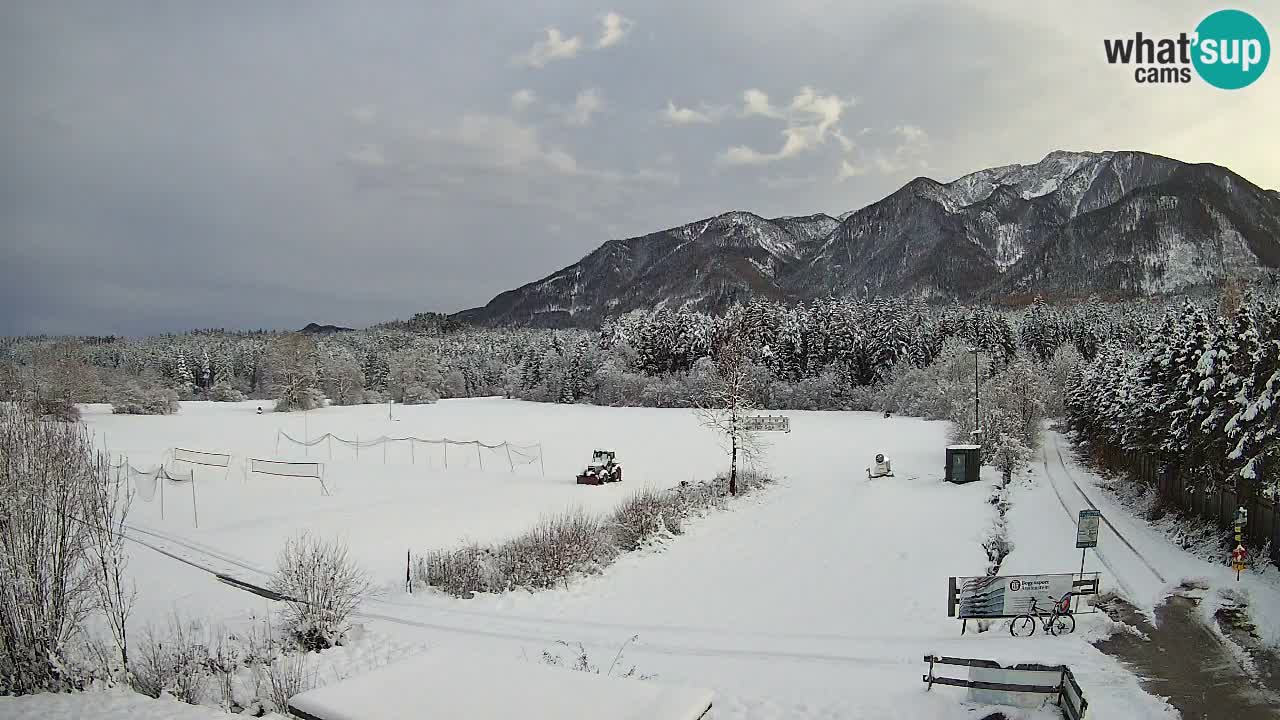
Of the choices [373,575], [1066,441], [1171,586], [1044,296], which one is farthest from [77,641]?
[1044,296]

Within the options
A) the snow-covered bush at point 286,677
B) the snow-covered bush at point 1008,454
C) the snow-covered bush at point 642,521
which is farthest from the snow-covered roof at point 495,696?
the snow-covered bush at point 1008,454

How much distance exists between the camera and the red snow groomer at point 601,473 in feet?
107

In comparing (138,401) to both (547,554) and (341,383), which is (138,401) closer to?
(341,383)

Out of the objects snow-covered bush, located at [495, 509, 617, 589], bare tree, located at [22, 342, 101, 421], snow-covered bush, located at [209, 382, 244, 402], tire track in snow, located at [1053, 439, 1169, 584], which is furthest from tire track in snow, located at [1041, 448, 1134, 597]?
snow-covered bush, located at [209, 382, 244, 402]

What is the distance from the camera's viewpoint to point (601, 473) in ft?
109

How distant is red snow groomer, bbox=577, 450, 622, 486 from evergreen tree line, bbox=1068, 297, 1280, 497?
21605mm

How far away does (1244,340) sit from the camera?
64.2ft

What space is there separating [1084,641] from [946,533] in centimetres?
1037

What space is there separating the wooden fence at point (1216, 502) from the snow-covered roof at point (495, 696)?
17105 mm

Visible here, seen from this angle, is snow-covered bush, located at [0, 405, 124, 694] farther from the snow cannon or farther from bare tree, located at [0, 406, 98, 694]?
the snow cannon

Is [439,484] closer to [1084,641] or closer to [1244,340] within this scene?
[1084,641]

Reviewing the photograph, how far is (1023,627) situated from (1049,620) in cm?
47

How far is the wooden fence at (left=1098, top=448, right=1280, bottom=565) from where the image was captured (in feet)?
53.9

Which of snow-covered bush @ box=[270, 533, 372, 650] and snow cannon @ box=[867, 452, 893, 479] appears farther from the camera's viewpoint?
snow cannon @ box=[867, 452, 893, 479]
